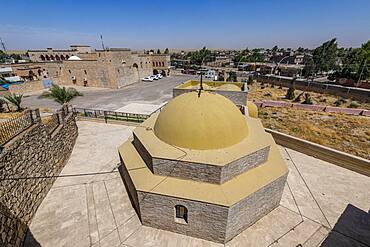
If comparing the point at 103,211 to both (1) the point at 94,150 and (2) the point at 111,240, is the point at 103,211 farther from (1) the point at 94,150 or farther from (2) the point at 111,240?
(1) the point at 94,150

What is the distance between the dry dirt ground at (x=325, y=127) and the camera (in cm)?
1612

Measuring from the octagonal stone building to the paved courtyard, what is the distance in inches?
23.0

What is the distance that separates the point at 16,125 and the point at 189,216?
9396 millimetres

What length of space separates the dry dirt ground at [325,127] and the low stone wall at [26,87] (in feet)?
136

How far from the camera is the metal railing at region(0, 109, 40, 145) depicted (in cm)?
873

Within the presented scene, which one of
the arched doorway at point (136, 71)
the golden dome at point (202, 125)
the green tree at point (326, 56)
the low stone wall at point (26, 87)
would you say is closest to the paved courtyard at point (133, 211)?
the golden dome at point (202, 125)

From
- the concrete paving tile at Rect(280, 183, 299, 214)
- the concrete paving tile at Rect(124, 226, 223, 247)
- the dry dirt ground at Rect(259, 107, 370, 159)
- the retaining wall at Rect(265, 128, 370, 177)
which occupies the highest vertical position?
the retaining wall at Rect(265, 128, 370, 177)

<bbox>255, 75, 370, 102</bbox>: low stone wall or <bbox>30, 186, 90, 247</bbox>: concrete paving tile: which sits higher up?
<bbox>255, 75, 370, 102</bbox>: low stone wall

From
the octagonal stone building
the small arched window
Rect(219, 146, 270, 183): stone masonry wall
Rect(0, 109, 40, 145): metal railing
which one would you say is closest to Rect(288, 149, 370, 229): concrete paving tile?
the octagonal stone building

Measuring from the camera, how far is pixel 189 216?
298 inches

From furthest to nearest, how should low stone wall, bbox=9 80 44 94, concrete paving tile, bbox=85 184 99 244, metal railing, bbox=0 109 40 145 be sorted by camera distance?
low stone wall, bbox=9 80 44 94 < metal railing, bbox=0 109 40 145 < concrete paving tile, bbox=85 184 99 244

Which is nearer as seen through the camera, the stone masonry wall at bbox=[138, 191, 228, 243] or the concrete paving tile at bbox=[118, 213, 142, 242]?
the stone masonry wall at bbox=[138, 191, 228, 243]

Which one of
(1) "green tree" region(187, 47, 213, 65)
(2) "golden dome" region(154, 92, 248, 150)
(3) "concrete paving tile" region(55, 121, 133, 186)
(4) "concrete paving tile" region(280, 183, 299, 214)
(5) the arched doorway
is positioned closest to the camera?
(2) "golden dome" region(154, 92, 248, 150)

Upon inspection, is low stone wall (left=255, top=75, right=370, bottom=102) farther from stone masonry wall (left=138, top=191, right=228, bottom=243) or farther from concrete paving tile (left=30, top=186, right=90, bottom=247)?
concrete paving tile (left=30, top=186, right=90, bottom=247)
